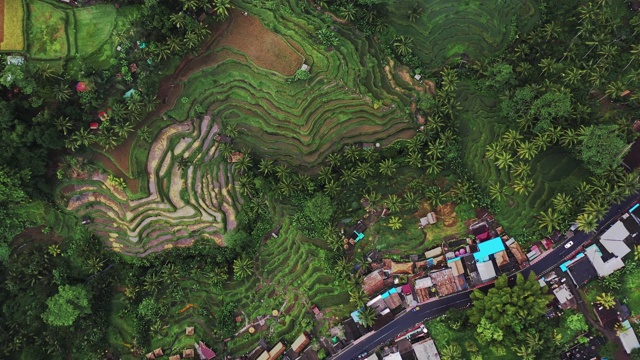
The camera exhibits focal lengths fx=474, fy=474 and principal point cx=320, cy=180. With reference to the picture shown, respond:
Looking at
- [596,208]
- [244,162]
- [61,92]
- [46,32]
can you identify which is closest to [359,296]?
[244,162]

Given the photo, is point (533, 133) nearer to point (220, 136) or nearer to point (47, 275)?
point (220, 136)

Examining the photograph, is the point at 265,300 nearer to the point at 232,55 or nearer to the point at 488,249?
the point at 488,249

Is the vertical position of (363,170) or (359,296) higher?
(363,170)

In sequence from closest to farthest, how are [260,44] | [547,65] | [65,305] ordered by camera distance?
[65,305]
[547,65]
[260,44]

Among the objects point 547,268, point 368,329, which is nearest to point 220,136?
point 368,329

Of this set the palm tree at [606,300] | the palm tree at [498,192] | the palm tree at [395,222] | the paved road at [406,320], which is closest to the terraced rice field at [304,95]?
the palm tree at [395,222]

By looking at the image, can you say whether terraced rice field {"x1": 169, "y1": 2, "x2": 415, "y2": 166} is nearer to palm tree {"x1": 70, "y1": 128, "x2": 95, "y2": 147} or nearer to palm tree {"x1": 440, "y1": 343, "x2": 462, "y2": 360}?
palm tree {"x1": 70, "y1": 128, "x2": 95, "y2": 147}
